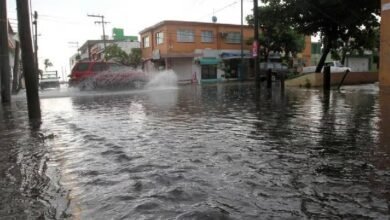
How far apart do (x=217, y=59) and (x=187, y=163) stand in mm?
44234

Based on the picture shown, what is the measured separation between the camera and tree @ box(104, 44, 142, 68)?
181 ft

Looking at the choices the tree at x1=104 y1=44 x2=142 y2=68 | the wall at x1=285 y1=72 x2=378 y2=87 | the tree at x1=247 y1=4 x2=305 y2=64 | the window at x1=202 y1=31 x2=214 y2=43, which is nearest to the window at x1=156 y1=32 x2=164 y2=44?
the window at x1=202 y1=31 x2=214 y2=43

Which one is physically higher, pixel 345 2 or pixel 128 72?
pixel 345 2

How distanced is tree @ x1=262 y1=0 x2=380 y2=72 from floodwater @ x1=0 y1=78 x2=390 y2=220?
17.9 metres

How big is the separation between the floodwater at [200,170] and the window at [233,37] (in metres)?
42.2

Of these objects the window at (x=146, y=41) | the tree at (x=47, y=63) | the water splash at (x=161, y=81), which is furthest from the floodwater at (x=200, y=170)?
the tree at (x=47, y=63)

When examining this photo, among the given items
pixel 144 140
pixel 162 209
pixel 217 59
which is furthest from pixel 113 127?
pixel 217 59

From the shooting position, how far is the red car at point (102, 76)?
26.1 metres

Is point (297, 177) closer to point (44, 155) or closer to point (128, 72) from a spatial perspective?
Result: point (44, 155)

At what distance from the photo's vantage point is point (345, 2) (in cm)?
2531

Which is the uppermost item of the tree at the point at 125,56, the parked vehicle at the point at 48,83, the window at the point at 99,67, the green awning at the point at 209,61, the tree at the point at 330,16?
the tree at the point at 330,16

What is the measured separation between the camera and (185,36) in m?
48.0

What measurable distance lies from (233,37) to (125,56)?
14544 millimetres

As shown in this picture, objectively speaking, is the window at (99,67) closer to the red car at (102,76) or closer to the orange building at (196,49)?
the red car at (102,76)
